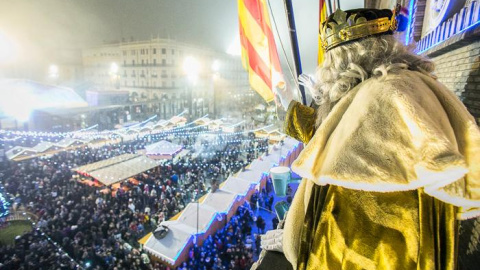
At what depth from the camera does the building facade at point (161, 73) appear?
50.2 meters

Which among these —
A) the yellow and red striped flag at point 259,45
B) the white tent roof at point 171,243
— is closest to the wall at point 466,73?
the yellow and red striped flag at point 259,45

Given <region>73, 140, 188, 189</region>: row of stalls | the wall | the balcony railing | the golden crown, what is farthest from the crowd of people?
the golden crown

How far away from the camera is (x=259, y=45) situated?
4.75 metres

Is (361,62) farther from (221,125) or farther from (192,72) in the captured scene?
(192,72)

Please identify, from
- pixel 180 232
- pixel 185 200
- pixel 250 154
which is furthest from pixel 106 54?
pixel 180 232

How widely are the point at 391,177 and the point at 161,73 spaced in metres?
54.2

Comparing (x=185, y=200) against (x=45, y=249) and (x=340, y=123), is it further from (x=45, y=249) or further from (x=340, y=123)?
Result: (x=340, y=123)

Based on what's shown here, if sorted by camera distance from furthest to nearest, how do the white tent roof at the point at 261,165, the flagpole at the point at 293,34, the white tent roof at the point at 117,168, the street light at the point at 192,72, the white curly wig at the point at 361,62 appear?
the street light at the point at 192,72
the white tent roof at the point at 261,165
the white tent roof at the point at 117,168
the flagpole at the point at 293,34
the white curly wig at the point at 361,62

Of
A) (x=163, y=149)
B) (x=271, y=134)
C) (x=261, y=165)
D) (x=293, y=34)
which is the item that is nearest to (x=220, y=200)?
(x=261, y=165)

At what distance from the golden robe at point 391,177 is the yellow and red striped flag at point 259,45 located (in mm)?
3243

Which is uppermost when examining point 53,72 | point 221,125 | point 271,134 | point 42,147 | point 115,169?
point 53,72

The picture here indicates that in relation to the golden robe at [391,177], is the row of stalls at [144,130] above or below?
below

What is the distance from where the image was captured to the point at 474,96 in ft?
8.66

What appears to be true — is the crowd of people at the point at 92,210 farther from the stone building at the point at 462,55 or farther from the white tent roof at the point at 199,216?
the stone building at the point at 462,55
